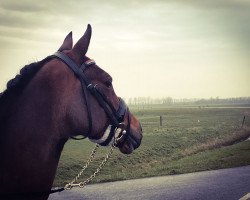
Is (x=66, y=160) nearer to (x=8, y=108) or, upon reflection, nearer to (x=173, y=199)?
(x=173, y=199)

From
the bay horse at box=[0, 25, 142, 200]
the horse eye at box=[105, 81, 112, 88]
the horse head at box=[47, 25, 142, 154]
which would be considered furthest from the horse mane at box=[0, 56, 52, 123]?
the horse eye at box=[105, 81, 112, 88]

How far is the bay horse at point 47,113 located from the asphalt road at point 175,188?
6.07 meters

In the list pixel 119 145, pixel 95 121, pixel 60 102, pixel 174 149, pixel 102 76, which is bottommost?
pixel 174 149

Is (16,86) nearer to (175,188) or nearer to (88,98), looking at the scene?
(88,98)

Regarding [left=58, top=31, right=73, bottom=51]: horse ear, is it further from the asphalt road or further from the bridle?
the asphalt road

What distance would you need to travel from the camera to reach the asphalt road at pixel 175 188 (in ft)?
27.4

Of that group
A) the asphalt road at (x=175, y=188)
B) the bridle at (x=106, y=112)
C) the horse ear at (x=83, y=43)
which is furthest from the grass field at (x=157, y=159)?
the horse ear at (x=83, y=43)

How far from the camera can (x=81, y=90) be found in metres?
2.72

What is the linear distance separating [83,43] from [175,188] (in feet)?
24.6

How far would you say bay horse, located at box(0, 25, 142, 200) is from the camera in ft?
7.79

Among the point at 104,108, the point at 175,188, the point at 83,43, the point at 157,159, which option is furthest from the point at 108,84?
the point at 157,159

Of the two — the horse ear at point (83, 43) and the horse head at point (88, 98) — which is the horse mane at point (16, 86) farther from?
the horse ear at point (83, 43)

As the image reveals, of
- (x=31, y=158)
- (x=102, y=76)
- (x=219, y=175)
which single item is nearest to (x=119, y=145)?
(x=102, y=76)

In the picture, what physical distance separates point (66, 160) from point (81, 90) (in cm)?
1284
